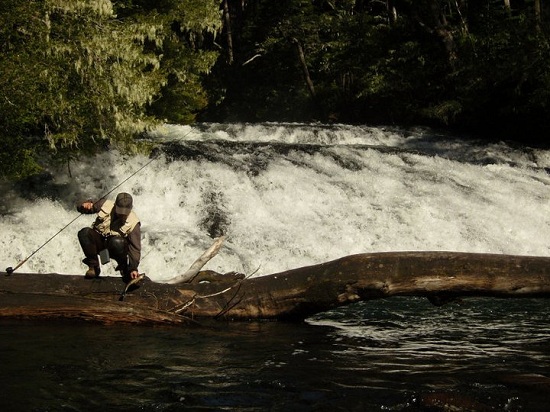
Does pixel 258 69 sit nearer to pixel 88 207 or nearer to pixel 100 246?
pixel 100 246

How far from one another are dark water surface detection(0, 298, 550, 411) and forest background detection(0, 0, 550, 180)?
795 centimetres

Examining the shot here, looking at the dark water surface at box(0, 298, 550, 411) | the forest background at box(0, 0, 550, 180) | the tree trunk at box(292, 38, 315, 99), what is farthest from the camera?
the tree trunk at box(292, 38, 315, 99)

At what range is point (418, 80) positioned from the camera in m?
35.2

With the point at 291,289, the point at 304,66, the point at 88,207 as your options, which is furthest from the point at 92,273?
the point at 304,66

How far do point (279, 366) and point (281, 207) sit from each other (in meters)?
10.9

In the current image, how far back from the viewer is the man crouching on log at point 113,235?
973 cm

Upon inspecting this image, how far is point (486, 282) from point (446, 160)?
49.4ft

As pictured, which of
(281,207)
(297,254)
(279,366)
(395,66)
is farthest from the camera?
(395,66)

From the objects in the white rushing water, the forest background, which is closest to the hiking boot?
the white rushing water

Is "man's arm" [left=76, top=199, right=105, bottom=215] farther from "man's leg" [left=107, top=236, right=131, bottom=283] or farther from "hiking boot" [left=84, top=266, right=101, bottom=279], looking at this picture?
"hiking boot" [left=84, top=266, right=101, bottom=279]

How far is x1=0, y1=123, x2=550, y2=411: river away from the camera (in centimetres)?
707

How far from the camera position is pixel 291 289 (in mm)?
9477

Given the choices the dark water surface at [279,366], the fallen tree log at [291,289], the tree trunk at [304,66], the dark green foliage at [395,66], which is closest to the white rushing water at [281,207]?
the fallen tree log at [291,289]

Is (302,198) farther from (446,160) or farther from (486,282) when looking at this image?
(486,282)
